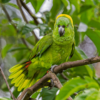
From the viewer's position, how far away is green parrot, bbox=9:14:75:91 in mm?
1303

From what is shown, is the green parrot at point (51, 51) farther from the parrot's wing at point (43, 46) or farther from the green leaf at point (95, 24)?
the green leaf at point (95, 24)

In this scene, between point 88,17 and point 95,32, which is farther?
point 88,17

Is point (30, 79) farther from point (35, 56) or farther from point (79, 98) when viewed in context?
point (79, 98)

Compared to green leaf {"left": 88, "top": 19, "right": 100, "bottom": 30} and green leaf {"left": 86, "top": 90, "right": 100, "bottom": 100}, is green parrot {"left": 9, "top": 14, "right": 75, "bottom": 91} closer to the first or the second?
green leaf {"left": 88, "top": 19, "right": 100, "bottom": 30}

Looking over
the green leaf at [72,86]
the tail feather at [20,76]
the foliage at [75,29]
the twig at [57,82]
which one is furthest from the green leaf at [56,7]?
the green leaf at [72,86]

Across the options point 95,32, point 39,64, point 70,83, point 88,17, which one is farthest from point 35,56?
point 70,83

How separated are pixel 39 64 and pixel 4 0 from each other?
61cm

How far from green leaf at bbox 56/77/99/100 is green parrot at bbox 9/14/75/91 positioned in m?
0.78

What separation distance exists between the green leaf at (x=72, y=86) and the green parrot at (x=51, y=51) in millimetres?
781

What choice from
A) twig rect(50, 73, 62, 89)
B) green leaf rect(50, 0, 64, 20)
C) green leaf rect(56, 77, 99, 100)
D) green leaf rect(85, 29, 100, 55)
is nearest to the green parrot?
green leaf rect(85, 29, 100, 55)

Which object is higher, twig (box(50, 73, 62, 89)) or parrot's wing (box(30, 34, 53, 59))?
twig (box(50, 73, 62, 89))

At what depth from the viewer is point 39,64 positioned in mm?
1352

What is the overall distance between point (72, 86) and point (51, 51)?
826 millimetres

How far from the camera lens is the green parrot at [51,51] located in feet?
4.27
